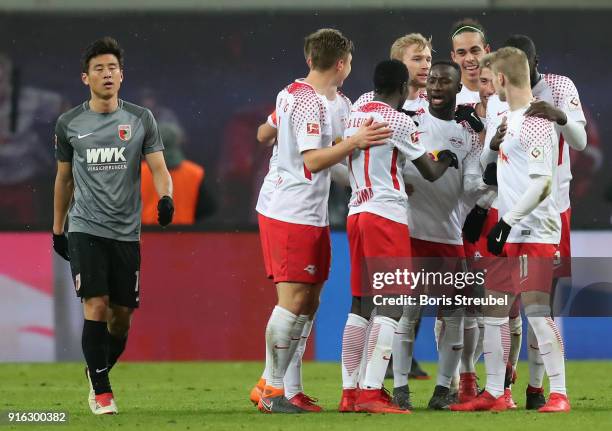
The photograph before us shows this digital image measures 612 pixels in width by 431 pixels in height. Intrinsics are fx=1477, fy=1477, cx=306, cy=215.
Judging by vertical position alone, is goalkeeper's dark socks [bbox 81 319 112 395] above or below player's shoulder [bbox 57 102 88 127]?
below

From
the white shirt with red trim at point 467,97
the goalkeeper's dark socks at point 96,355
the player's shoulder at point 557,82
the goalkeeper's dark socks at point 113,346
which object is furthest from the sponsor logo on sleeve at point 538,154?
the goalkeeper's dark socks at point 113,346

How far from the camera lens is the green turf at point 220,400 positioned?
23.0ft

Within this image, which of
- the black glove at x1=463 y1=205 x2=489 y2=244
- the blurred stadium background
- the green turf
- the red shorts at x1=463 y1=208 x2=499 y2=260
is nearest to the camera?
the green turf

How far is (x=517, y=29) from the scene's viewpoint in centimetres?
1405

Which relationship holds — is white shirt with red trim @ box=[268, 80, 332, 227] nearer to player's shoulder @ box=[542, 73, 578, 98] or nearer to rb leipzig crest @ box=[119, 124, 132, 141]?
rb leipzig crest @ box=[119, 124, 132, 141]

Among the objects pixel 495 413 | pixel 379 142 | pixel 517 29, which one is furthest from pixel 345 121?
pixel 517 29

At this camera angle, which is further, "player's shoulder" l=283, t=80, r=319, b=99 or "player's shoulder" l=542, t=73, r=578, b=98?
"player's shoulder" l=542, t=73, r=578, b=98

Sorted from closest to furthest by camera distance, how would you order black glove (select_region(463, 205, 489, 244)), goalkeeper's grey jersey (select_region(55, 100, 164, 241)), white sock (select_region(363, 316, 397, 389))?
white sock (select_region(363, 316, 397, 389)), goalkeeper's grey jersey (select_region(55, 100, 164, 241)), black glove (select_region(463, 205, 489, 244))

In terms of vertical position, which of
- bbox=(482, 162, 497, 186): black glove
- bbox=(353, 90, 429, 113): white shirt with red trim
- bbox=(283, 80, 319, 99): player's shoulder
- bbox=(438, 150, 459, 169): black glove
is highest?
bbox=(283, 80, 319, 99): player's shoulder

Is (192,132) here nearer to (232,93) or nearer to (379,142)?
(232,93)

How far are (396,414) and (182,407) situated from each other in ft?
4.70

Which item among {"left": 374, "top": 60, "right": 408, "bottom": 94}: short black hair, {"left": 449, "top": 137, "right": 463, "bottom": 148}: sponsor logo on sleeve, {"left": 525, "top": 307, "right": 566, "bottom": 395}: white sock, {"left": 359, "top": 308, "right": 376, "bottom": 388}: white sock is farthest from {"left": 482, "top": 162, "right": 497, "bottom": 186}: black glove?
{"left": 359, "top": 308, "right": 376, "bottom": 388}: white sock

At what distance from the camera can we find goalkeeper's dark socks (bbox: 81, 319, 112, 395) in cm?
763

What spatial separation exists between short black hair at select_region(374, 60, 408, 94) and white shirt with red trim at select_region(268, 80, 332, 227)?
0.33 metres
